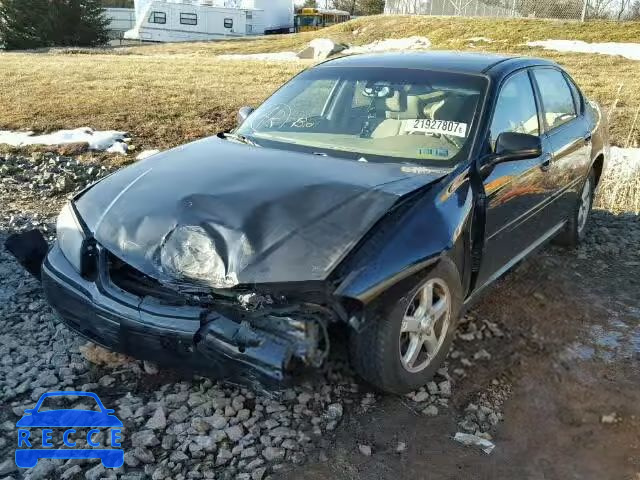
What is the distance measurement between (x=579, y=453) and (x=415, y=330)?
35.5 inches

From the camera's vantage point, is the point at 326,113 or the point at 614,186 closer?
the point at 326,113

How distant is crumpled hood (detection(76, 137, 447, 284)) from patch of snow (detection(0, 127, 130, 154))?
4696mm

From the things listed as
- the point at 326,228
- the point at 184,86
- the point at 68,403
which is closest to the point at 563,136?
the point at 326,228

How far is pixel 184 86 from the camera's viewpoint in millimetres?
12422

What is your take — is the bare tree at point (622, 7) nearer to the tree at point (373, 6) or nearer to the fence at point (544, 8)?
the fence at point (544, 8)

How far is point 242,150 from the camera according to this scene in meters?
3.56

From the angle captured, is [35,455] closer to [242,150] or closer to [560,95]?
[242,150]

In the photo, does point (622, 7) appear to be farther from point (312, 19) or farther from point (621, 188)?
point (312, 19)

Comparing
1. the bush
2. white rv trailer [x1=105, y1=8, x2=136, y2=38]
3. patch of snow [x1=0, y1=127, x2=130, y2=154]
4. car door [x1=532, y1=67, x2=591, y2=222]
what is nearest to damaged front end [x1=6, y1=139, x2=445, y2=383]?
car door [x1=532, y1=67, x2=591, y2=222]

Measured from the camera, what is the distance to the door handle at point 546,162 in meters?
3.87

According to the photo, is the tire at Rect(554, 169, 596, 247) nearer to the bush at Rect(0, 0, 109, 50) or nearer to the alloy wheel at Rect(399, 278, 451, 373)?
the alloy wheel at Rect(399, 278, 451, 373)

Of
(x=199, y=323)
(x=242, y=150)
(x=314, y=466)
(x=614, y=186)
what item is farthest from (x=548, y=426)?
(x=614, y=186)

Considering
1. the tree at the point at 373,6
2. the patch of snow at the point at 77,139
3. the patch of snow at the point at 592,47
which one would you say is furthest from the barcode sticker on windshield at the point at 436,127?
the tree at the point at 373,6

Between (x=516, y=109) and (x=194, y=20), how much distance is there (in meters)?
37.3
